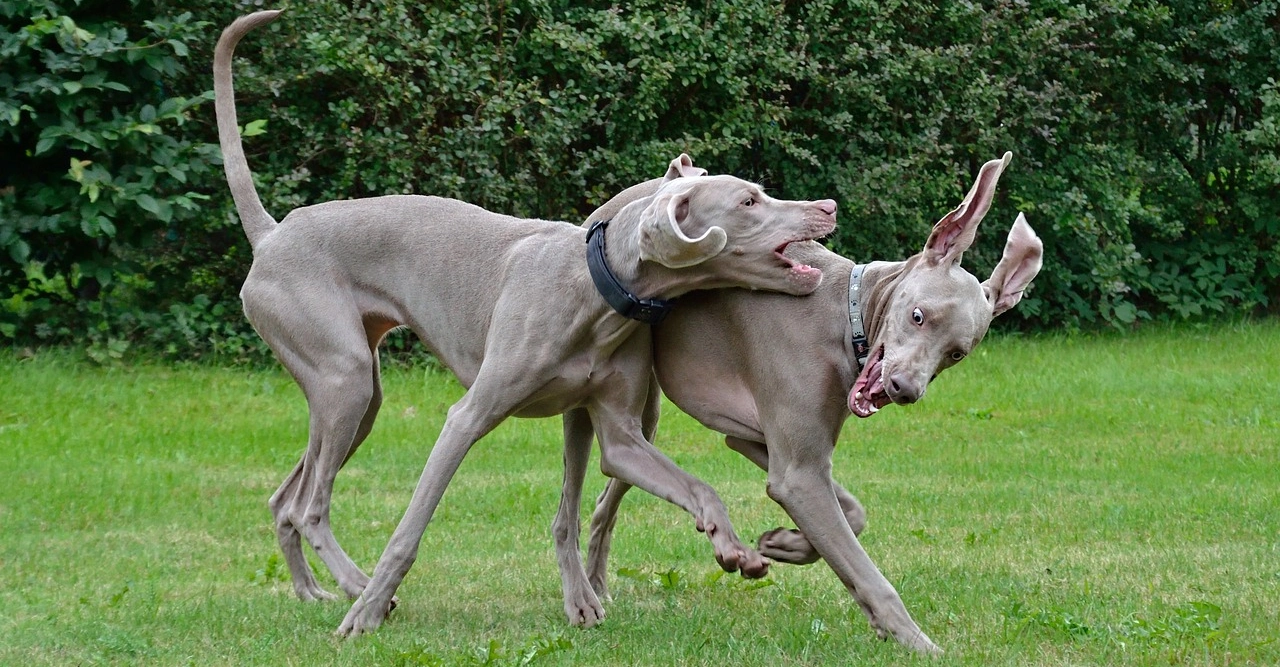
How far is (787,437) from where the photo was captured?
494cm

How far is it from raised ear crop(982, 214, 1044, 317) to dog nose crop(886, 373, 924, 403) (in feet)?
1.63

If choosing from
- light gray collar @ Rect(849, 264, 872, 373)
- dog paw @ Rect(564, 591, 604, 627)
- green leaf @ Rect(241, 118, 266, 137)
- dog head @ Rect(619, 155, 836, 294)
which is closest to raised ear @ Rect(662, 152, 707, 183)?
dog head @ Rect(619, 155, 836, 294)

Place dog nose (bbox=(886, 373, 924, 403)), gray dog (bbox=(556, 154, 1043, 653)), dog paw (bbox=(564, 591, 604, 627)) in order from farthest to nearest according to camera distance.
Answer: dog paw (bbox=(564, 591, 604, 627))
gray dog (bbox=(556, 154, 1043, 653))
dog nose (bbox=(886, 373, 924, 403))

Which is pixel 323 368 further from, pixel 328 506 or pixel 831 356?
pixel 831 356

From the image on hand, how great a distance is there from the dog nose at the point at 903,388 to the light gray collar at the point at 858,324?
0.94 feet

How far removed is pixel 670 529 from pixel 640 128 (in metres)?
5.03

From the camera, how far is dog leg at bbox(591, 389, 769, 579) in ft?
14.9

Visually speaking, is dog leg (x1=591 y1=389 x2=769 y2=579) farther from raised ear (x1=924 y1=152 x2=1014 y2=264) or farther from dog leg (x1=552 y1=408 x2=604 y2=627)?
raised ear (x1=924 y1=152 x2=1014 y2=264)

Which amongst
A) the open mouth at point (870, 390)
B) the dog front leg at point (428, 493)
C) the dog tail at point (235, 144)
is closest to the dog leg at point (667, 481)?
the dog front leg at point (428, 493)

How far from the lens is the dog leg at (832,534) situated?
15.7 ft

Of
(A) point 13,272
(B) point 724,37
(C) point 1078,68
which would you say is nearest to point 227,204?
(A) point 13,272

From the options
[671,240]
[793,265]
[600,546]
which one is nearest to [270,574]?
[600,546]

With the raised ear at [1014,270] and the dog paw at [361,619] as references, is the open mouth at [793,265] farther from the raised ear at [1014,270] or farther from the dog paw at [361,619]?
the dog paw at [361,619]

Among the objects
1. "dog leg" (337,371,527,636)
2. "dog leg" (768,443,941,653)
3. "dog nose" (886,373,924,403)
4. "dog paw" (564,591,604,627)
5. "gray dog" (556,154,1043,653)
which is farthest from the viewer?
"dog paw" (564,591,604,627)
